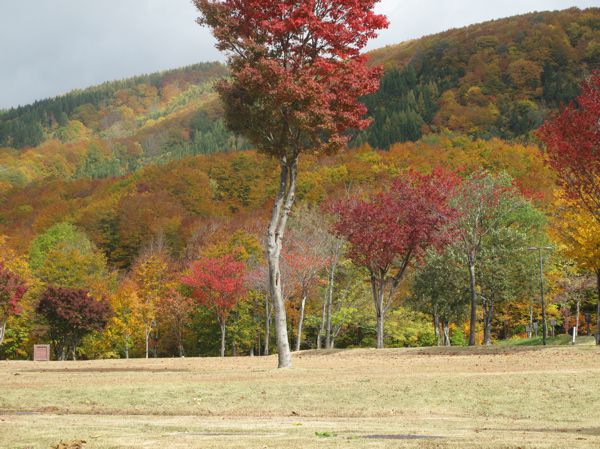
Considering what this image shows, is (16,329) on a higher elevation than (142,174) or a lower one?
lower

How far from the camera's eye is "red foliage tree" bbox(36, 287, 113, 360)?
176 feet

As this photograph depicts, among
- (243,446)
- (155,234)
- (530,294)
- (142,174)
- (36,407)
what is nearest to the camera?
(243,446)

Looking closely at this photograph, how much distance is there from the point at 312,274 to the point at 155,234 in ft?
186

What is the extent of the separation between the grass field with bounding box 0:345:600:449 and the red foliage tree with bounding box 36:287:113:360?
29.7 meters

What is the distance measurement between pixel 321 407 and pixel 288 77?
12.4 metres

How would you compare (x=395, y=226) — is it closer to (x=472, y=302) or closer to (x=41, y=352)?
(x=472, y=302)

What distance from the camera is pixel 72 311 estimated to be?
176ft

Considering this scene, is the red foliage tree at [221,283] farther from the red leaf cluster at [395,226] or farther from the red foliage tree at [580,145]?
the red foliage tree at [580,145]

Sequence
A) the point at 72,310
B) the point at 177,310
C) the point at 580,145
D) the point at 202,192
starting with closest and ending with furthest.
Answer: the point at 580,145 < the point at 72,310 < the point at 177,310 < the point at 202,192

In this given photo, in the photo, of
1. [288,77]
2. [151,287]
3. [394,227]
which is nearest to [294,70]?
[288,77]

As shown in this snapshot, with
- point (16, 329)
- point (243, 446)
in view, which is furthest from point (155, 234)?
point (243, 446)

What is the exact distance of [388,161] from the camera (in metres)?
122

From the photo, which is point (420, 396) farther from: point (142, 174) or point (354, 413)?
point (142, 174)

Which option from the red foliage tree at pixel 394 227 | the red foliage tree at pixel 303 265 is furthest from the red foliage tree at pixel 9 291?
the red foliage tree at pixel 394 227
